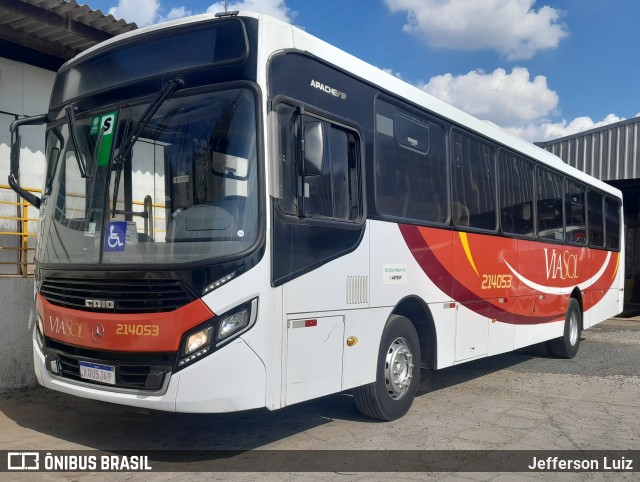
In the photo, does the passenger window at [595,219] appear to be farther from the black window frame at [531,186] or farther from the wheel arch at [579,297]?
the black window frame at [531,186]

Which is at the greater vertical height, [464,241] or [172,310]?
[464,241]

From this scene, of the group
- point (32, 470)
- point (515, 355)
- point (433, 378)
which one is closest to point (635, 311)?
point (515, 355)

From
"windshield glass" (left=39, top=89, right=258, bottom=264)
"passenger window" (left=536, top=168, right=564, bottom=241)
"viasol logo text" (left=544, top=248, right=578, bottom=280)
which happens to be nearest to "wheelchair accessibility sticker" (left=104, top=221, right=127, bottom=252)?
"windshield glass" (left=39, top=89, right=258, bottom=264)

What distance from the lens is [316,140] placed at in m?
5.17

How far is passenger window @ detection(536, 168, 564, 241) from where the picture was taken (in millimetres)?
10320

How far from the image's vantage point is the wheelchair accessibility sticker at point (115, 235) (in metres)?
5.18

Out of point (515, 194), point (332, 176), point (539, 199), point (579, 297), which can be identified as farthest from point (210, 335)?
point (579, 297)

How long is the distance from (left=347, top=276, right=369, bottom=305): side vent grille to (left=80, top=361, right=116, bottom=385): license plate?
2.04 metres

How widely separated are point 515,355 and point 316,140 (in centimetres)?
807

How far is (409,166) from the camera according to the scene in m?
6.95

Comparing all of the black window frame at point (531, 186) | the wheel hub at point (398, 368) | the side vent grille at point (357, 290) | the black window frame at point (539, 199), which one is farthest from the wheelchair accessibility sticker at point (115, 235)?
the black window frame at point (539, 199)

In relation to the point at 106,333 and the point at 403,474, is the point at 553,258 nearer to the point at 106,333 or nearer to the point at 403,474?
the point at 403,474

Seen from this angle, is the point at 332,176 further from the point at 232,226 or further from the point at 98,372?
the point at 98,372

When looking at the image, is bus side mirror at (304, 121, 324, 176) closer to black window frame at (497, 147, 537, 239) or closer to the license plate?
the license plate
